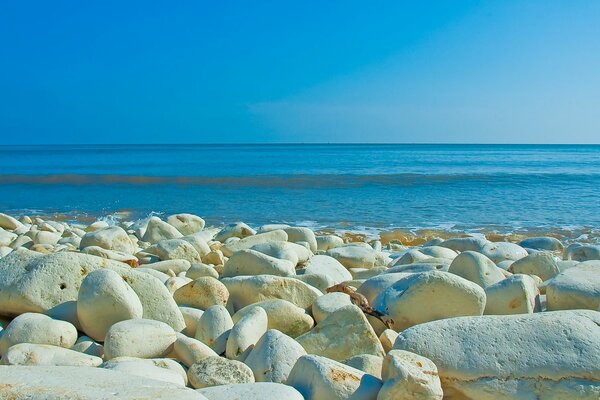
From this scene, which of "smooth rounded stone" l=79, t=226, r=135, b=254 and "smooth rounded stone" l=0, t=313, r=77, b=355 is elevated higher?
"smooth rounded stone" l=0, t=313, r=77, b=355

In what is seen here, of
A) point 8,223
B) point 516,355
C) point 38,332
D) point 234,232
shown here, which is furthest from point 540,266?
point 8,223

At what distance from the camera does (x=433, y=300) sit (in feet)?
11.3

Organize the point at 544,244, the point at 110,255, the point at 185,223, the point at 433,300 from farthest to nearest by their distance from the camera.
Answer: the point at 185,223
the point at 544,244
the point at 110,255
the point at 433,300

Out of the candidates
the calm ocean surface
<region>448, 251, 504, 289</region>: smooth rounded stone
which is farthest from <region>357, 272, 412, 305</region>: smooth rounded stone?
the calm ocean surface

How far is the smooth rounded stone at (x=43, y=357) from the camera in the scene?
273cm

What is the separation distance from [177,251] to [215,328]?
2534 millimetres

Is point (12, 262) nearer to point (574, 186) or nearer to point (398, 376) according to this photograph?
point (398, 376)

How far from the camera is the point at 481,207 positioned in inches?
555

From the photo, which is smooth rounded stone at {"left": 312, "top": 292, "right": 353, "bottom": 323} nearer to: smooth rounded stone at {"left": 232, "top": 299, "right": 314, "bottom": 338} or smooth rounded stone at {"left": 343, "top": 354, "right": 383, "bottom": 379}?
smooth rounded stone at {"left": 232, "top": 299, "right": 314, "bottom": 338}

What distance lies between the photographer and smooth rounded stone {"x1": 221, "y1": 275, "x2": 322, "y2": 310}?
13.2 feet

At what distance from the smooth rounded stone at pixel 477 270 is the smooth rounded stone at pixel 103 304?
7.29ft

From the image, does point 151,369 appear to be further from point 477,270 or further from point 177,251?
point 177,251

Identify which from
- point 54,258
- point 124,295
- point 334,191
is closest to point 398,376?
point 124,295

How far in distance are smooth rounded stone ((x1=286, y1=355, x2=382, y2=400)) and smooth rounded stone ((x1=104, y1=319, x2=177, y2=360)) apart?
2.93 ft
